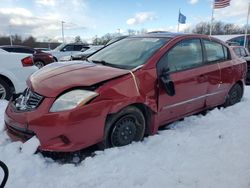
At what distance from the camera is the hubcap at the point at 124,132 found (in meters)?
3.80

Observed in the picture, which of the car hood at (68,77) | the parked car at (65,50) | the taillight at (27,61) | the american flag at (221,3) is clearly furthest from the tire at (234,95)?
the american flag at (221,3)

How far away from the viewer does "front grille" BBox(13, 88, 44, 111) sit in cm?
357

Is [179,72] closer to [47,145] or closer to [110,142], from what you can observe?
[110,142]

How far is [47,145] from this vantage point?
3.40 m

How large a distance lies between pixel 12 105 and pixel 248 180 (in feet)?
9.75

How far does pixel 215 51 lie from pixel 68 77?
119 inches

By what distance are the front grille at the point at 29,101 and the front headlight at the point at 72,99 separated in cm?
23

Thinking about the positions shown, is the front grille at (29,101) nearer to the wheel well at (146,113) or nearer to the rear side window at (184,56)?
the wheel well at (146,113)

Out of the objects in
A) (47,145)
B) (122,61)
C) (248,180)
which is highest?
(122,61)

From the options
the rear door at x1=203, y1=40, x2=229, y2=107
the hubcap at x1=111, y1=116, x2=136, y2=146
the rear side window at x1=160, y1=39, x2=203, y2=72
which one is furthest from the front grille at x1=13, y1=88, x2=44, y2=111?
the rear door at x1=203, y1=40, x2=229, y2=107

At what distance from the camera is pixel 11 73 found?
6426mm

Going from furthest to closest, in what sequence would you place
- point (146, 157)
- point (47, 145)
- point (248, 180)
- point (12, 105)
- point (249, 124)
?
point (249, 124)
point (12, 105)
point (146, 157)
point (47, 145)
point (248, 180)

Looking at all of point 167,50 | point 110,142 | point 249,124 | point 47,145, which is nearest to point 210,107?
point 249,124

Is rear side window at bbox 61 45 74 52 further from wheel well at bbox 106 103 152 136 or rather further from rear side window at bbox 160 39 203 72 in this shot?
wheel well at bbox 106 103 152 136
